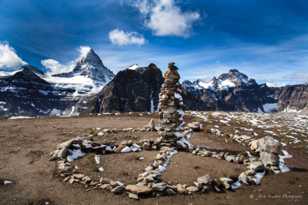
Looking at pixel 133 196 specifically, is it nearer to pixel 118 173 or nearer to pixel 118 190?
pixel 118 190

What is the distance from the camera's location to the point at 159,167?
814 inches

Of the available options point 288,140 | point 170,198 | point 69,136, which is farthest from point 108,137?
point 288,140

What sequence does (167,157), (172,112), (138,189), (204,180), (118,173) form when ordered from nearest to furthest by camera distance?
(138,189) < (204,180) < (118,173) < (167,157) < (172,112)

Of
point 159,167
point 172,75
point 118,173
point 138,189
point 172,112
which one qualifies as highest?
point 172,75

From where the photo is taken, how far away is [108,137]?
99.0 ft

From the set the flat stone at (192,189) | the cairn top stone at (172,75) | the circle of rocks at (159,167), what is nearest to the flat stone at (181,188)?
the circle of rocks at (159,167)

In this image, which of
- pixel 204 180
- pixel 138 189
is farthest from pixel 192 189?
pixel 138 189

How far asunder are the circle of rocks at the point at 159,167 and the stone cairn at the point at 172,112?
86 cm

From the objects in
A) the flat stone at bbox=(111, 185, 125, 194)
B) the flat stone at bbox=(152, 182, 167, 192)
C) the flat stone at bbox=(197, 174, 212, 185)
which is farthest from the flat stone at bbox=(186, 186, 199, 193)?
the flat stone at bbox=(111, 185, 125, 194)

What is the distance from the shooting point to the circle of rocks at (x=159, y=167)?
17.1 metres

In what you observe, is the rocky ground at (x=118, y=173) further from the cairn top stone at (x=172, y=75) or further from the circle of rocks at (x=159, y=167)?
the cairn top stone at (x=172, y=75)

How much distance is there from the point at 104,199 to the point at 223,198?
720 cm

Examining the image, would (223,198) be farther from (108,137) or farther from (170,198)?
(108,137)

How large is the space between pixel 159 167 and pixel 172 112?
8221 millimetres
